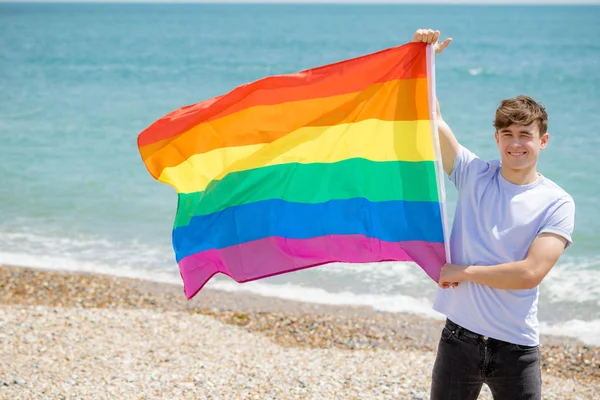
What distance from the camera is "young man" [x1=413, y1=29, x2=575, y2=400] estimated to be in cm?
323

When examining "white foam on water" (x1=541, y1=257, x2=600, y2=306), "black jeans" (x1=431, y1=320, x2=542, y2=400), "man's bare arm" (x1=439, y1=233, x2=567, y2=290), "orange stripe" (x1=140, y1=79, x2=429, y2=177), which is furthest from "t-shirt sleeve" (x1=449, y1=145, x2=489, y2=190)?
"white foam on water" (x1=541, y1=257, x2=600, y2=306)

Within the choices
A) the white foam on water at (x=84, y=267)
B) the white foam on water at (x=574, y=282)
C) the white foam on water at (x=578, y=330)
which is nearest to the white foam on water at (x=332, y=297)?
the white foam on water at (x=84, y=267)

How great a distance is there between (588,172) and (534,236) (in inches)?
631

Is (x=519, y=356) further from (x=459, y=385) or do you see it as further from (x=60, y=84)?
(x=60, y=84)

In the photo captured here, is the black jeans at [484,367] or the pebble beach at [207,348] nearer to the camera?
the black jeans at [484,367]

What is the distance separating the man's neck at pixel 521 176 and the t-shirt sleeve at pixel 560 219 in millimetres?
174

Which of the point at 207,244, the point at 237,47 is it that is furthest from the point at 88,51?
the point at 207,244

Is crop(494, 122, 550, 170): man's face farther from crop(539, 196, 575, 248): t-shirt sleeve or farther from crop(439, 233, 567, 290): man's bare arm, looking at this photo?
crop(439, 233, 567, 290): man's bare arm

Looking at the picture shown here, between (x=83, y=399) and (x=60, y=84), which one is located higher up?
(x=83, y=399)

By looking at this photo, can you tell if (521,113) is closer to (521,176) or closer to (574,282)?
(521,176)

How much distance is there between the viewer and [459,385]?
3.48 metres

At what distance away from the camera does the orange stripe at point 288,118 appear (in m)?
3.98

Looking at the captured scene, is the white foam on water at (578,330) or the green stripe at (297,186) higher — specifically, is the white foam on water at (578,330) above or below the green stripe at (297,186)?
below

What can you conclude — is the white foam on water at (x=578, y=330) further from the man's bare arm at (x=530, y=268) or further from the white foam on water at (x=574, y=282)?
the man's bare arm at (x=530, y=268)
